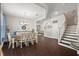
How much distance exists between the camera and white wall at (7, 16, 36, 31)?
2.11 m

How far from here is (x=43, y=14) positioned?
2.21 metres

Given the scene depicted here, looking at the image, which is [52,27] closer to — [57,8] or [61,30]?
[61,30]

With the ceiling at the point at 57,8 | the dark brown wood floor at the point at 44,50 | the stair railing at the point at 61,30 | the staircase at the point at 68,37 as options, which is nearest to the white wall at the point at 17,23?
the ceiling at the point at 57,8

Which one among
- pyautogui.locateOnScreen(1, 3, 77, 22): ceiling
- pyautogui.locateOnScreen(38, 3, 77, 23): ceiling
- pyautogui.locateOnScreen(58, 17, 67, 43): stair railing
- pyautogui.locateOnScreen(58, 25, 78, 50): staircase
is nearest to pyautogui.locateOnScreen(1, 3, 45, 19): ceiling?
pyautogui.locateOnScreen(1, 3, 77, 22): ceiling

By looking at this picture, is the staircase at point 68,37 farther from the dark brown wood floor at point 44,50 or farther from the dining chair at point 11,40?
the dining chair at point 11,40

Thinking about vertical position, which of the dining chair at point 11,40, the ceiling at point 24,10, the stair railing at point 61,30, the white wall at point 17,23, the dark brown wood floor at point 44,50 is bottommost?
the dark brown wood floor at point 44,50

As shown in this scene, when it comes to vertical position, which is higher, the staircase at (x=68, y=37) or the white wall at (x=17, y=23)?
the white wall at (x=17, y=23)

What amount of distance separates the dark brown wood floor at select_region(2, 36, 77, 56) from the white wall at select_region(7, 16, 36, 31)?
0.32 meters

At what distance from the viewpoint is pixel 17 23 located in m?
2.14

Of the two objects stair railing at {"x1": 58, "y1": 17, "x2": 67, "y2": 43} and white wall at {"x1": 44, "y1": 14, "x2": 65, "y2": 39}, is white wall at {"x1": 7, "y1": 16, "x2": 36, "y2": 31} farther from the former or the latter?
stair railing at {"x1": 58, "y1": 17, "x2": 67, "y2": 43}

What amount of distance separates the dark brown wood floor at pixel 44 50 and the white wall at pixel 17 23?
1.05 ft

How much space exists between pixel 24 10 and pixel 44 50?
926mm

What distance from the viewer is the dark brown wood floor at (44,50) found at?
2.17m

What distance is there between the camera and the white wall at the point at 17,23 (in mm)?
2107
